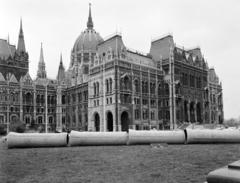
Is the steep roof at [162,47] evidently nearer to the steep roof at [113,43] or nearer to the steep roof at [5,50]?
the steep roof at [113,43]

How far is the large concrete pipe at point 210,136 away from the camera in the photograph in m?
20.0

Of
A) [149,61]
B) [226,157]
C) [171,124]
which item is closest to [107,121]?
[171,124]

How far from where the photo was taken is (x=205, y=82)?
80.8 m

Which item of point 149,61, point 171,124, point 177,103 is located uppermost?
point 149,61

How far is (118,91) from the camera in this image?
59469 millimetres

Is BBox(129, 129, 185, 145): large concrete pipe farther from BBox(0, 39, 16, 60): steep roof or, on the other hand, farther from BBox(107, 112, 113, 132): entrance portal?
BBox(0, 39, 16, 60): steep roof

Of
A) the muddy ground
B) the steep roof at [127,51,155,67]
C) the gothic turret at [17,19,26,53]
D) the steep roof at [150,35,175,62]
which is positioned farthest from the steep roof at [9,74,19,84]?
the muddy ground

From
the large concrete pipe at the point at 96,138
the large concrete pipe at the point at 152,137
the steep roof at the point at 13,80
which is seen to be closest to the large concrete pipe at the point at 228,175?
the large concrete pipe at the point at 96,138

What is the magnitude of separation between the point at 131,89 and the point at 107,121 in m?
9.50

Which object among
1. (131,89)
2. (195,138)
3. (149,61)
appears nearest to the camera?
(195,138)

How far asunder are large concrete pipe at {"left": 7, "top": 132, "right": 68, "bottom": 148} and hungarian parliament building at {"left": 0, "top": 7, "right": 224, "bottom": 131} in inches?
1363

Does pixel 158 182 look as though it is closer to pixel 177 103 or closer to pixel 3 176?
pixel 3 176

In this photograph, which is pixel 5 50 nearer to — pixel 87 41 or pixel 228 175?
pixel 87 41

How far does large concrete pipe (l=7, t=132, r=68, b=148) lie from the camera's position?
17.2 m
